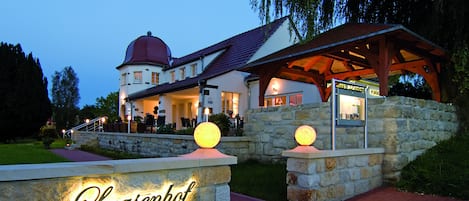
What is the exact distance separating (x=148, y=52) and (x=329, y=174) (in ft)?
76.0

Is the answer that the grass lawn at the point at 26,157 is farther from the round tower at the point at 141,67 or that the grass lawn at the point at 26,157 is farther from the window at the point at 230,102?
the round tower at the point at 141,67

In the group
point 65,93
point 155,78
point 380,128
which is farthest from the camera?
point 65,93

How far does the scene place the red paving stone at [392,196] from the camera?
5.88 m

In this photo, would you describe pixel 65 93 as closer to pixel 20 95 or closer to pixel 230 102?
pixel 20 95

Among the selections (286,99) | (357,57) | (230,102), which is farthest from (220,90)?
(357,57)

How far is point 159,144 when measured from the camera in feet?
40.1

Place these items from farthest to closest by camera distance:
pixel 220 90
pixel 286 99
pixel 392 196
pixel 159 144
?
pixel 220 90
pixel 286 99
pixel 159 144
pixel 392 196

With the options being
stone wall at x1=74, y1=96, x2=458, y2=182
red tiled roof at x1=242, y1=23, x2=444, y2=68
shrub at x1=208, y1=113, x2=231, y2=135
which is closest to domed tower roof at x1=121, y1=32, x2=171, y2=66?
stone wall at x1=74, y1=96, x2=458, y2=182

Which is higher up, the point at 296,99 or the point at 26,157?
the point at 296,99

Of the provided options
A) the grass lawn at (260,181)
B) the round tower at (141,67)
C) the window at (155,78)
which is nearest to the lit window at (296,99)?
the grass lawn at (260,181)

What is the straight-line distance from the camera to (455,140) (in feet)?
27.1

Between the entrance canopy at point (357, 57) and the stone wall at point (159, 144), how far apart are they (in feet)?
5.16

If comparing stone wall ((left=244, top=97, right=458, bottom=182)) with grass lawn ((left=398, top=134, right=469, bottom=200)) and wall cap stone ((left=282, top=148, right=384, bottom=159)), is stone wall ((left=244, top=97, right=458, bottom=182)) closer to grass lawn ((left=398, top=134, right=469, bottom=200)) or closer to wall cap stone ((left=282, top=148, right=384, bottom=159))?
grass lawn ((left=398, top=134, right=469, bottom=200))

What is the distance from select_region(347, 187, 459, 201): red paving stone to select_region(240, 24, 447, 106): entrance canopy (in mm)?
2078
